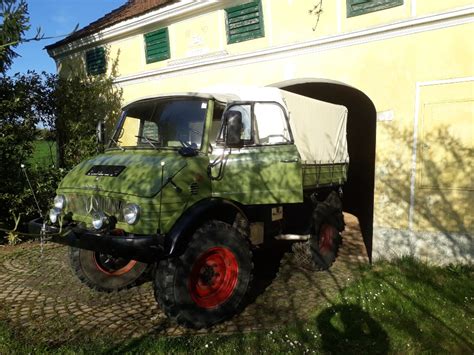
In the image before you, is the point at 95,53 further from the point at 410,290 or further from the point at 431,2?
the point at 410,290

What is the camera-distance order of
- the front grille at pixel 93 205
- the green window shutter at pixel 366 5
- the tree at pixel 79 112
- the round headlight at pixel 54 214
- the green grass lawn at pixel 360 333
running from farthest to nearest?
the tree at pixel 79 112, the green window shutter at pixel 366 5, the round headlight at pixel 54 214, the front grille at pixel 93 205, the green grass lawn at pixel 360 333

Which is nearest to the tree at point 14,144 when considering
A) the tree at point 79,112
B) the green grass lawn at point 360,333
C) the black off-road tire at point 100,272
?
the tree at point 79,112

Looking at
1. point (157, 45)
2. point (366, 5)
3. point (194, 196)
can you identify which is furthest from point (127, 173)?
point (157, 45)

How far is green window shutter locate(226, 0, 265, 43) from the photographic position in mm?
7664

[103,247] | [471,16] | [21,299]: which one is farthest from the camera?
[471,16]

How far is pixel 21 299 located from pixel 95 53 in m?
7.27

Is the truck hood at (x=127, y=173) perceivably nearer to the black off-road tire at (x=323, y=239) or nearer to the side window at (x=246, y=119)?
the side window at (x=246, y=119)

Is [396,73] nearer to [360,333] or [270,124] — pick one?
[270,124]

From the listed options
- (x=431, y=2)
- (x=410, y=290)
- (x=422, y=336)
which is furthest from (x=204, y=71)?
(x=422, y=336)

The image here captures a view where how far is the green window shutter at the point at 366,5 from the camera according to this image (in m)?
6.23

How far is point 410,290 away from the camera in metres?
5.21

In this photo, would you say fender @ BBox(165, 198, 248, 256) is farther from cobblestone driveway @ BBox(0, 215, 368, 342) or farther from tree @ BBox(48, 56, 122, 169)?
tree @ BBox(48, 56, 122, 169)

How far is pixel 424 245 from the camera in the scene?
6258mm

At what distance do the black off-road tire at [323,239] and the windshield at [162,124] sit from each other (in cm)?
242
